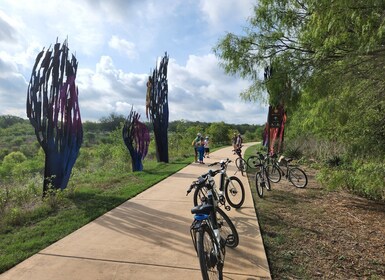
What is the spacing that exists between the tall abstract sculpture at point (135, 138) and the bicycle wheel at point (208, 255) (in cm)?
1003

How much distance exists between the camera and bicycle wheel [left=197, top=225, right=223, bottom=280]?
10.4 ft

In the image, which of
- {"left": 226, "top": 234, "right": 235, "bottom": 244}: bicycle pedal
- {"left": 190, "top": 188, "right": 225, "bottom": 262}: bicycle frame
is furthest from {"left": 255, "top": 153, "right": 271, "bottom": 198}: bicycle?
{"left": 190, "top": 188, "right": 225, "bottom": 262}: bicycle frame

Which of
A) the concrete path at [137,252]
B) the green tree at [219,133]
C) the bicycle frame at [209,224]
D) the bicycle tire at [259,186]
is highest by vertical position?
the green tree at [219,133]

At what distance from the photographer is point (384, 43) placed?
4.20m

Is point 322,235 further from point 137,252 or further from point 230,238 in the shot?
point 137,252

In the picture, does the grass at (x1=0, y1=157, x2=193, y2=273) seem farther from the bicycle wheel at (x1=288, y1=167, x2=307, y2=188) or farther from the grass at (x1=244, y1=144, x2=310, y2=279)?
the bicycle wheel at (x1=288, y1=167, x2=307, y2=188)

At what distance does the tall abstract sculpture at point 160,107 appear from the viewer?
1664 cm

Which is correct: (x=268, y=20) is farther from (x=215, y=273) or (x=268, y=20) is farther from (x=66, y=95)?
(x=215, y=273)

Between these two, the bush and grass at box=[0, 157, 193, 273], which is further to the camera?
the bush

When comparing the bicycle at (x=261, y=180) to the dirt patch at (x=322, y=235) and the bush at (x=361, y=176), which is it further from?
the bush at (x=361, y=176)

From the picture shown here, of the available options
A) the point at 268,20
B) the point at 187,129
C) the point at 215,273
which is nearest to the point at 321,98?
the point at 268,20

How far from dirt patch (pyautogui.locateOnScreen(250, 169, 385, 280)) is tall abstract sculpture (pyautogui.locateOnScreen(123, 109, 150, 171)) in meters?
6.42

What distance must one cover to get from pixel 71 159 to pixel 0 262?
442 cm

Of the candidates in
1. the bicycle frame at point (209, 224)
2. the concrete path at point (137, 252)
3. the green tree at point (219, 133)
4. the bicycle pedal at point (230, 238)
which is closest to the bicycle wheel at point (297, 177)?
the concrete path at point (137, 252)
